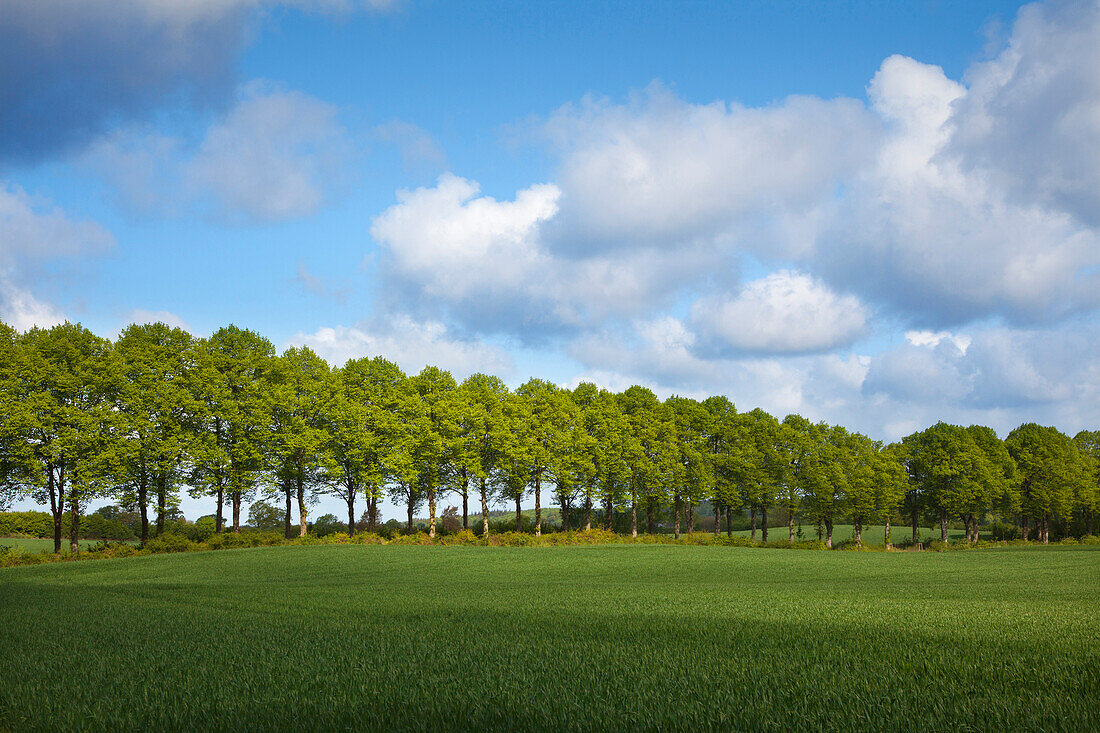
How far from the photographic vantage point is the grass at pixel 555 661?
19.3ft

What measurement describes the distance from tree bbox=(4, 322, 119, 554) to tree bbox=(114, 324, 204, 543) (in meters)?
1.22

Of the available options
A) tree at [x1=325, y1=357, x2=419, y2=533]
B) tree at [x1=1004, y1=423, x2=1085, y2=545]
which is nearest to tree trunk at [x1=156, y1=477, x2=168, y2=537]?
tree at [x1=325, y1=357, x2=419, y2=533]

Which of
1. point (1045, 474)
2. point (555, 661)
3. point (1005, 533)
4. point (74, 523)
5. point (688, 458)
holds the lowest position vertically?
point (1005, 533)

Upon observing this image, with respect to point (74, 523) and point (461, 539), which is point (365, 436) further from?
point (74, 523)

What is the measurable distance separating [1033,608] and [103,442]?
53532 millimetres

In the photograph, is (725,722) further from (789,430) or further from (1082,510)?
(1082,510)

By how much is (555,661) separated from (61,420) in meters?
50.7

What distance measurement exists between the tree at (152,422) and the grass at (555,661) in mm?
31452

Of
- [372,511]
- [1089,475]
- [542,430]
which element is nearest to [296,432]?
[372,511]

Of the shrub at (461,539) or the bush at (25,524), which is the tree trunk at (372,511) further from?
the bush at (25,524)

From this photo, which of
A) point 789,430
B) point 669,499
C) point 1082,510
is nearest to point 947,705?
point 669,499

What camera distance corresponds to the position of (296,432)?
175ft

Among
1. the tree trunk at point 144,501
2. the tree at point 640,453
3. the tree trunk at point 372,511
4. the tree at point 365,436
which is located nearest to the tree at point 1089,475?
the tree at point 640,453

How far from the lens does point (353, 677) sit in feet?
25.0
